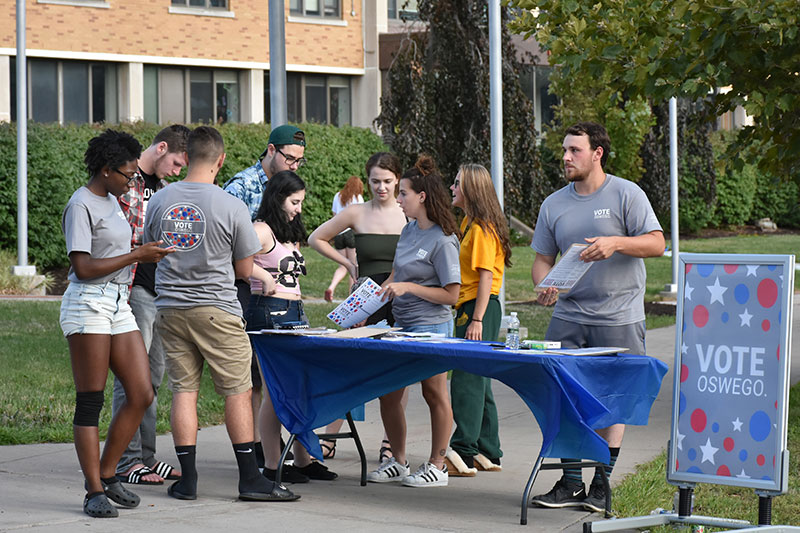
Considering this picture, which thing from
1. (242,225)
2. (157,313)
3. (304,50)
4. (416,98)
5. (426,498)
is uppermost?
(304,50)

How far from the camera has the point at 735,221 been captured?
39656 mm

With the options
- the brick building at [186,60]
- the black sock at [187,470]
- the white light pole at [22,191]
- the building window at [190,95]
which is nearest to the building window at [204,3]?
the brick building at [186,60]

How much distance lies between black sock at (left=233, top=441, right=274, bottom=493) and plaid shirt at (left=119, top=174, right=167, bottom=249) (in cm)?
137

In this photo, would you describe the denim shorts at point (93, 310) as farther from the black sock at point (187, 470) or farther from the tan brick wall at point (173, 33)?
the tan brick wall at point (173, 33)

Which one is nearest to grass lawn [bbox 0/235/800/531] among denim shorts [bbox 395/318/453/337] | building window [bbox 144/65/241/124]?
denim shorts [bbox 395/318/453/337]

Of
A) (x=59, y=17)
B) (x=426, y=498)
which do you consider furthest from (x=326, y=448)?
(x=59, y=17)

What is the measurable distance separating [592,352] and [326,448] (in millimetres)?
2654

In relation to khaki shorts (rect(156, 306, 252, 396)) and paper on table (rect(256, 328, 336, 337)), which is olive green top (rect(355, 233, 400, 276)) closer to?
paper on table (rect(256, 328, 336, 337))

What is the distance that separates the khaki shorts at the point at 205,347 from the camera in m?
6.78

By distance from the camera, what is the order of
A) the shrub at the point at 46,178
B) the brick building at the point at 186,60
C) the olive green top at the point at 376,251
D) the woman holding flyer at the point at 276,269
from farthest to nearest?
the brick building at the point at 186,60
the shrub at the point at 46,178
the olive green top at the point at 376,251
the woman holding flyer at the point at 276,269

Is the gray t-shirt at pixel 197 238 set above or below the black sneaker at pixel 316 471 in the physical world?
above

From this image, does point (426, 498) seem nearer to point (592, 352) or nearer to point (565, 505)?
point (565, 505)

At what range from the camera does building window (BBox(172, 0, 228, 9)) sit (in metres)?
33.2

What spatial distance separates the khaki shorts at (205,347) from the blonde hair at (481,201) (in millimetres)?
1693
